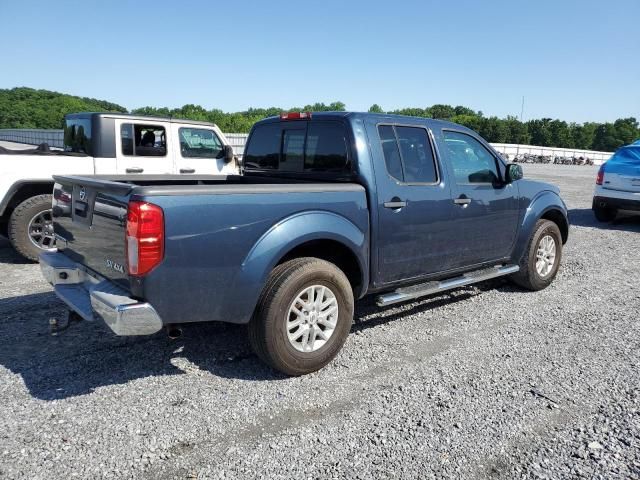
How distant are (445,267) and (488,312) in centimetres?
85

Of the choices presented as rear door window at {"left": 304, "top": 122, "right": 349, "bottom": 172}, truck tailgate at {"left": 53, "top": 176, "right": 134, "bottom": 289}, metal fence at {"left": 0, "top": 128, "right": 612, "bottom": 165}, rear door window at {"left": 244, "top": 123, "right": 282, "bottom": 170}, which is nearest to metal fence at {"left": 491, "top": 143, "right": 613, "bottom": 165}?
metal fence at {"left": 0, "top": 128, "right": 612, "bottom": 165}

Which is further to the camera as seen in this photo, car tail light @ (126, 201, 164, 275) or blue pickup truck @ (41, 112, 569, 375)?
blue pickup truck @ (41, 112, 569, 375)

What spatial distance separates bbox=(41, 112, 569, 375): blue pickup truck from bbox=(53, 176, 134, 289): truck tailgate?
0.02 m

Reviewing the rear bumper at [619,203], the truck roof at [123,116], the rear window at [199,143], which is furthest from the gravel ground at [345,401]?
the rear bumper at [619,203]

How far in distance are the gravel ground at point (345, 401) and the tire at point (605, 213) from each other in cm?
721

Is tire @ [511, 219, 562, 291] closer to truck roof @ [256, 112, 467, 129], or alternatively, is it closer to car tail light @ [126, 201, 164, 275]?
truck roof @ [256, 112, 467, 129]

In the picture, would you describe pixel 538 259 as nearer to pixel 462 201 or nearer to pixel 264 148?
pixel 462 201

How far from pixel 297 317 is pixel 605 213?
10.3 m

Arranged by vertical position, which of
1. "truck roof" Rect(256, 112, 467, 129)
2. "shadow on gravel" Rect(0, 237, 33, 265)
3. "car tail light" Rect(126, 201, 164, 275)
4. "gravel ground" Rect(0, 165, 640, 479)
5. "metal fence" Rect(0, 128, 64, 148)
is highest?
"metal fence" Rect(0, 128, 64, 148)

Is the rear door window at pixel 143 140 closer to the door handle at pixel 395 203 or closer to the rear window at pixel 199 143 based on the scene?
the rear window at pixel 199 143

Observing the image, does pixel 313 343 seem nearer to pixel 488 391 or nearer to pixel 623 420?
pixel 488 391

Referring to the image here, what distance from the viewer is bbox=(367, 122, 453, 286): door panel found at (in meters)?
4.11

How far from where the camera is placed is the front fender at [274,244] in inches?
130


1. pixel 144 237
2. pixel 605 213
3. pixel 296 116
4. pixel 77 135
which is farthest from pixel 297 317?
pixel 605 213
